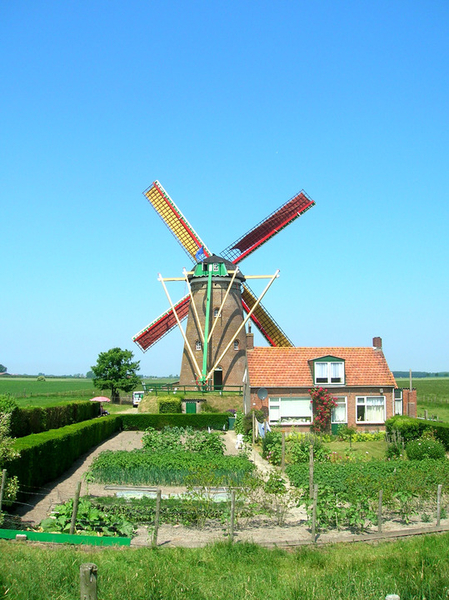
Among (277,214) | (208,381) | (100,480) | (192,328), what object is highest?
(277,214)

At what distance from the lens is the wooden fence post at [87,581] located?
5570 millimetres

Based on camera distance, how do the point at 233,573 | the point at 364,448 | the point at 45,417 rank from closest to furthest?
the point at 233,573, the point at 45,417, the point at 364,448

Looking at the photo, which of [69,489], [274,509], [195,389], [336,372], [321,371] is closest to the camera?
[274,509]

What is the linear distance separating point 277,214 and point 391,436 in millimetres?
20269

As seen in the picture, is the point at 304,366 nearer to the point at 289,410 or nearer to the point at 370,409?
the point at 289,410

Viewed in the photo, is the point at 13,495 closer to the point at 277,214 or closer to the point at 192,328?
the point at 192,328

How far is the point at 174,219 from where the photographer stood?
4338cm

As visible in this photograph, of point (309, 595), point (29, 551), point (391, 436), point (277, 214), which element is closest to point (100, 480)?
point (29, 551)

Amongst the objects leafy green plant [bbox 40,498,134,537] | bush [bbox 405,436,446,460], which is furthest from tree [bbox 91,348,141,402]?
leafy green plant [bbox 40,498,134,537]

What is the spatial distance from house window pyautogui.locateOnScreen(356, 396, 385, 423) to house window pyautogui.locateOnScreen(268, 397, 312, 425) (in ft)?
9.41

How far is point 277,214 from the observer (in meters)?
42.2

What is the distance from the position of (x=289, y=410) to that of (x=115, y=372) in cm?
3028

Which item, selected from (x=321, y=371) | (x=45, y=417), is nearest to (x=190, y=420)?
(x=321, y=371)

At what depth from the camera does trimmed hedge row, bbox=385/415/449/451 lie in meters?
24.4
